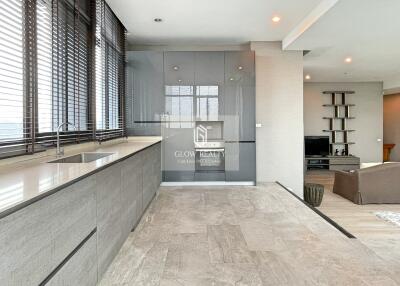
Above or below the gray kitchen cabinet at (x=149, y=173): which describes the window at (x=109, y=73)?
above

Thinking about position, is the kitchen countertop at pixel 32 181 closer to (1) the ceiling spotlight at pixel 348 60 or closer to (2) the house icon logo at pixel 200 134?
(2) the house icon logo at pixel 200 134

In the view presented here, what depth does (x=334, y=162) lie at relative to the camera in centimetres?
1057

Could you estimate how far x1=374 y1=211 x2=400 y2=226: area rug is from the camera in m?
5.05

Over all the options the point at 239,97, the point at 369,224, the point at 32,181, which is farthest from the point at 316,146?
the point at 32,181

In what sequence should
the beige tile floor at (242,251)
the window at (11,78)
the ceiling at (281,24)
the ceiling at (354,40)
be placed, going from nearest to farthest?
the window at (11,78), the beige tile floor at (242,251), the ceiling at (354,40), the ceiling at (281,24)

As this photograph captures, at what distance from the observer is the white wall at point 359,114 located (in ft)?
35.9

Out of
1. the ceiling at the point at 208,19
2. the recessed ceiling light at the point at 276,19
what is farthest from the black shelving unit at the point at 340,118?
the recessed ceiling light at the point at 276,19

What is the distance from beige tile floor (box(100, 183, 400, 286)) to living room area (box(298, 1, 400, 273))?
1.06ft

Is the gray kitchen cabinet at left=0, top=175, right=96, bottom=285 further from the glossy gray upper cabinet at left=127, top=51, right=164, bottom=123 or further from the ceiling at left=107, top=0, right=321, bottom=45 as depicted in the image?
the glossy gray upper cabinet at left=127, top=51, right=164, bottom=123

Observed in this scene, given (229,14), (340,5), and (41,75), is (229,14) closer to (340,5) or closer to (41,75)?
(340,5)

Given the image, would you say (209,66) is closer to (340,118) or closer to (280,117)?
(280,117)

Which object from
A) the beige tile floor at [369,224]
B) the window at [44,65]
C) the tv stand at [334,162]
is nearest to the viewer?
the window at [44,65]

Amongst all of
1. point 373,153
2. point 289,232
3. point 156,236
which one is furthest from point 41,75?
point 373,153

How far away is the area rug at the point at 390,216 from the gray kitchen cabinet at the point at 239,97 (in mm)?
2380
